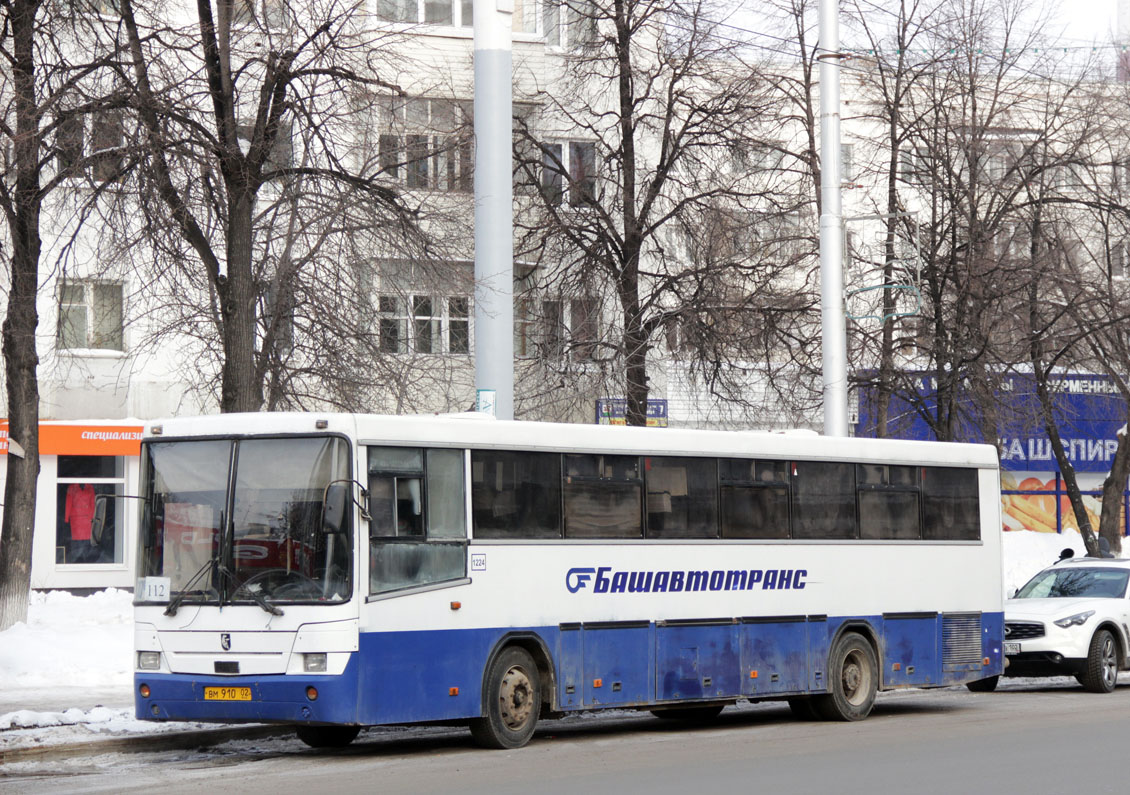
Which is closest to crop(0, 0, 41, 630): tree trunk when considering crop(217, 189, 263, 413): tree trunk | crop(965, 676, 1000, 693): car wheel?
crop(217, 189, 263, 413): tree trunk

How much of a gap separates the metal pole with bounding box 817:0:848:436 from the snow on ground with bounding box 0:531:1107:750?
9.00 m

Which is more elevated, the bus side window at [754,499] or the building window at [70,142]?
the building window at [70,142]

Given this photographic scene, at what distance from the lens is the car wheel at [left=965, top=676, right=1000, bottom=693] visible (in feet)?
63.8

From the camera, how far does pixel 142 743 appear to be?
13.4 m

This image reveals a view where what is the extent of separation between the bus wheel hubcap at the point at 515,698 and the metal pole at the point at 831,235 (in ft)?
24.6

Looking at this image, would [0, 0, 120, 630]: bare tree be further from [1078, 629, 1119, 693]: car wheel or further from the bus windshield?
[1078, 629, 1119, 693]: car wheel

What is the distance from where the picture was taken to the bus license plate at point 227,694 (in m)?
12.4

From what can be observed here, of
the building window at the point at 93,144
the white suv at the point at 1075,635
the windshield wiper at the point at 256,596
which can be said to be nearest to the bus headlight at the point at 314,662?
the windshield wiper at the point at 256,596

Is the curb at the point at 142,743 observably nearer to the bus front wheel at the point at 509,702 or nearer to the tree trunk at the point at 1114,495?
the bus front wheel at the point at 509,702

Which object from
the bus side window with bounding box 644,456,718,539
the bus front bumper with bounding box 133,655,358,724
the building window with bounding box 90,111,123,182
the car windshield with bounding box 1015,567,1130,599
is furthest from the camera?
the car windshield with bounding box 1015,567,1130,599

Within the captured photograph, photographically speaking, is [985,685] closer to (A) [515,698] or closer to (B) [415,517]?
(A) [515,698]

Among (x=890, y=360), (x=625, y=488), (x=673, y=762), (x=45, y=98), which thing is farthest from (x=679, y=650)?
(x=890, y=360)

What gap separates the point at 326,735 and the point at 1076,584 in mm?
11901

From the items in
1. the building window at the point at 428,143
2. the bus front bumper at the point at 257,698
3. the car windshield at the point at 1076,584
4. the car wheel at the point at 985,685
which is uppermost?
the building window at the point at 428,143
